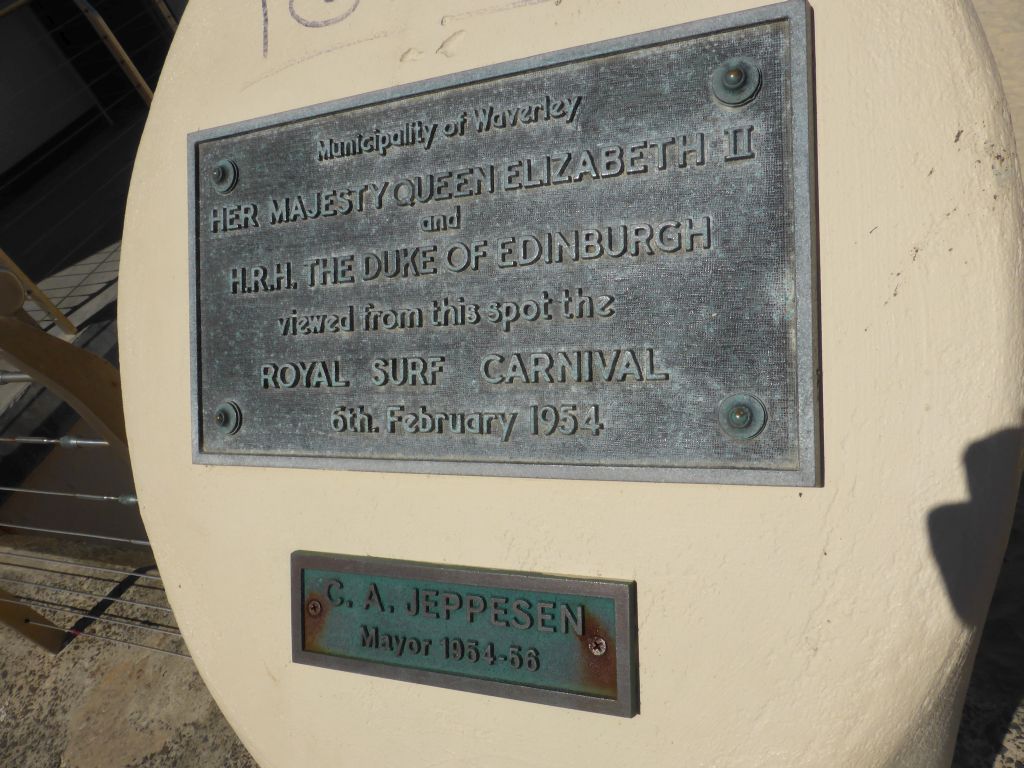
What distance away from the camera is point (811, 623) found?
1633 mm

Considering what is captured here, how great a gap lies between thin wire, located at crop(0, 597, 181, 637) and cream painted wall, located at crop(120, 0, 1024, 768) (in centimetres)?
123

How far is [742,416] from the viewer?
1.63 metres

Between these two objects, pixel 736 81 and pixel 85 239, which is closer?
pixel 736 81

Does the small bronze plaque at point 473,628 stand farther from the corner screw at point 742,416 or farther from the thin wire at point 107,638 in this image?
the thin wire at point 107,638

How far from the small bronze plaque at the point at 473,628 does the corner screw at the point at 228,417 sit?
412mm

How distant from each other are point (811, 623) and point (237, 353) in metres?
1.66

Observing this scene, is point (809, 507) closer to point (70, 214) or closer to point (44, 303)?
point (44, 303)

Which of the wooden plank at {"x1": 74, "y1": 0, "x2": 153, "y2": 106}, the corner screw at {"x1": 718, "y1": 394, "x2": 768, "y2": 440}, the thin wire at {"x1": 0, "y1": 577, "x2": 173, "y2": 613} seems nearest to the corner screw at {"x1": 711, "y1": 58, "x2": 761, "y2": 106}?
the corner screw at {"x1": 718, "y1": 394, "x2": 768, "y2": 440}

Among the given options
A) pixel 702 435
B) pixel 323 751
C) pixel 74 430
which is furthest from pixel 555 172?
pixel 74 430

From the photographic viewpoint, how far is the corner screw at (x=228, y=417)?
2211mm

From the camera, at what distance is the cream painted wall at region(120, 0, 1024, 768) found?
1.52 m

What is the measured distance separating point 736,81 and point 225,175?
1442 mm

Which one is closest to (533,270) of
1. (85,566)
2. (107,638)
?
(107,638)

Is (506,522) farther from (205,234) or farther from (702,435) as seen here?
(205,234)
